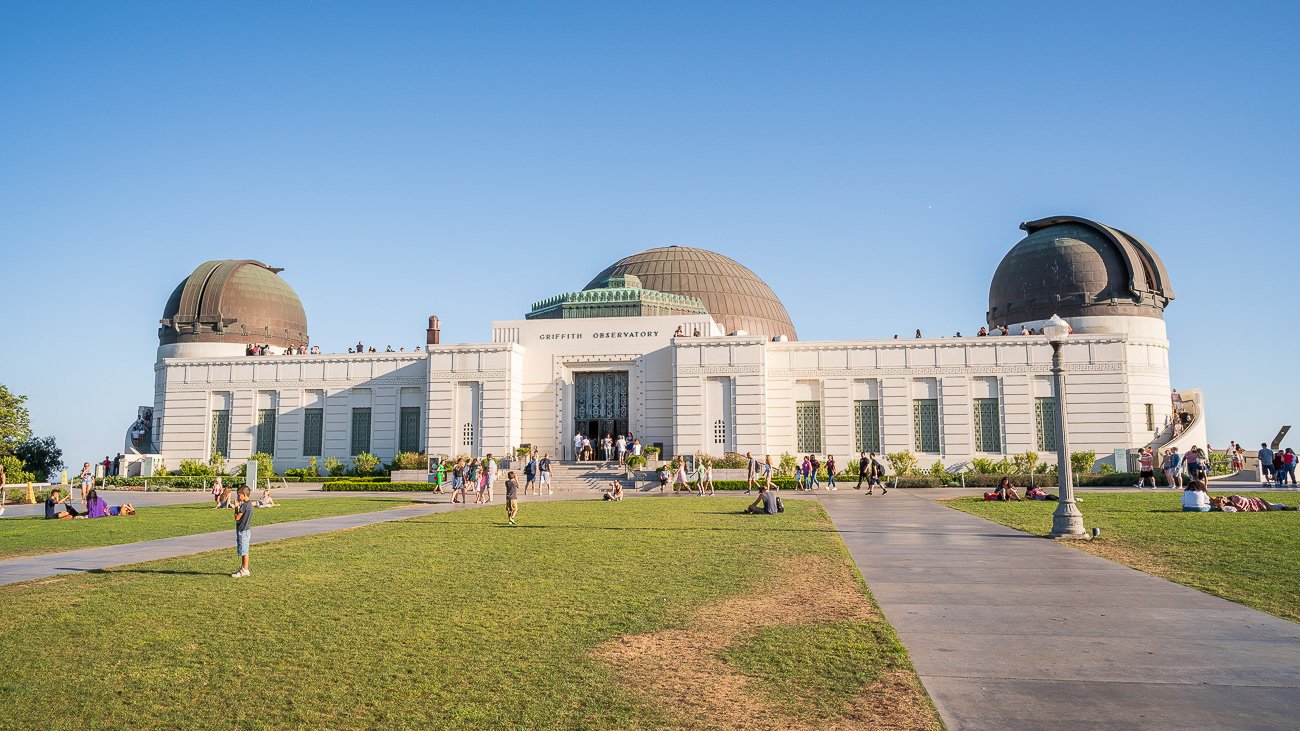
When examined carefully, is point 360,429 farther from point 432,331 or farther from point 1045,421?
point 1045,421

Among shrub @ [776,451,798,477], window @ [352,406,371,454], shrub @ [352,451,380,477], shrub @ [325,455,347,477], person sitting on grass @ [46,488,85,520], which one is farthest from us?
window @ [352,406,371,454]

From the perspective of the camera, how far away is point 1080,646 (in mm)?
7504

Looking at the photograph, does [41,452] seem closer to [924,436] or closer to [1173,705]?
[924,436]

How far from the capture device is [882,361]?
4491 cm

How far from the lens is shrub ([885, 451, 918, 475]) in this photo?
1646 inches

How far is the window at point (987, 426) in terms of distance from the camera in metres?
43.7

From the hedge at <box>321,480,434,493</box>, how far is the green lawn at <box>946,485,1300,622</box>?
24.0 metres

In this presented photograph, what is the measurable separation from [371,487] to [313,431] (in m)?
12.0

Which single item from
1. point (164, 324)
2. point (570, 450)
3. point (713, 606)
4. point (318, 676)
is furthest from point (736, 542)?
point (164, 324)

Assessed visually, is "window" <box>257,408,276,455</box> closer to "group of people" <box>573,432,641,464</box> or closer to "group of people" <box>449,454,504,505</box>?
"group of people" <box>573,432,641,464</box>

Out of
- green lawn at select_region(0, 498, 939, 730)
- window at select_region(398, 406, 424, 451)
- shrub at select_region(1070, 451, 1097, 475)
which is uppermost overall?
window at select_region(398, 406, 424, 451)

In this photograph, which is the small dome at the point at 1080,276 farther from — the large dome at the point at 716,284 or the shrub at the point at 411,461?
the shrub at the point at 411,461

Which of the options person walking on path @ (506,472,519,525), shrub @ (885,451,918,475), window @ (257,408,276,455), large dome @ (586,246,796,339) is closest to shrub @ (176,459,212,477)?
window @ (257,408,276,455)

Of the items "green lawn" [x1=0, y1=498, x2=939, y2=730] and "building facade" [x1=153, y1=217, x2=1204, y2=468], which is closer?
"green lawn" [x1=0, y1=498, x2=939, y2=730]
